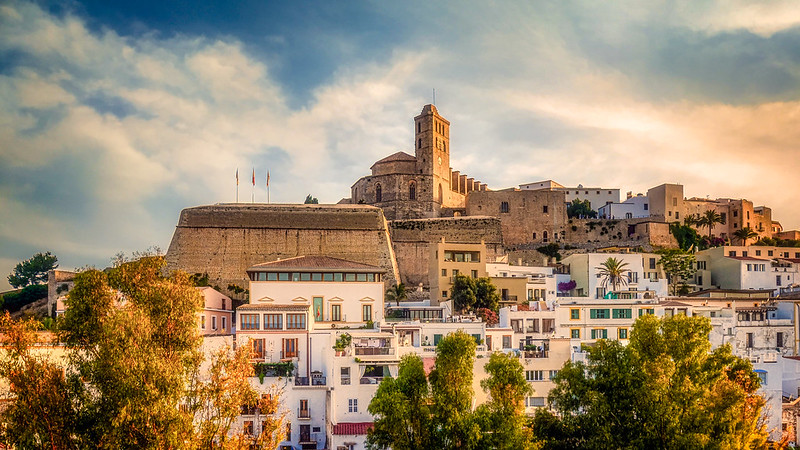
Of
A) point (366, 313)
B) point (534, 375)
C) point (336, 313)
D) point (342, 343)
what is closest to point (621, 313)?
point (534, 375)

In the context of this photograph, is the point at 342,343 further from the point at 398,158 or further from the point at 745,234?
the point at 745,234

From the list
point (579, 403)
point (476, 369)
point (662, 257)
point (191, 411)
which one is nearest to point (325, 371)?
point (476, 369)

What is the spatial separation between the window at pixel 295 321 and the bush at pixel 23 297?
113 ft

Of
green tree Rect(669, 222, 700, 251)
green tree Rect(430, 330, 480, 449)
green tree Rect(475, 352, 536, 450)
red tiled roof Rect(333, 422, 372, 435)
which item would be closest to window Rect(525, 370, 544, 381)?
red tiled roof Rect(333, 422, 372, 435)

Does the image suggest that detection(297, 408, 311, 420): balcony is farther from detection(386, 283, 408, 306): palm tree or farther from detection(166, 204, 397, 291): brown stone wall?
detection(166, 204, 397, 291): brown stone wall

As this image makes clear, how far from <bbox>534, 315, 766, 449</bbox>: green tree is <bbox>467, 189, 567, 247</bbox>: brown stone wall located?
143 ft

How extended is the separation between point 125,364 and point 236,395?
2467 millimetres

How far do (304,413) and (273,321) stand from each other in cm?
576

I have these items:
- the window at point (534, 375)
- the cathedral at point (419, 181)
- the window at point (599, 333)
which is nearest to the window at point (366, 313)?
the window at point (534, 375)

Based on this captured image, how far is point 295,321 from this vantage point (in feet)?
103

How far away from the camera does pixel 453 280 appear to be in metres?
44.2

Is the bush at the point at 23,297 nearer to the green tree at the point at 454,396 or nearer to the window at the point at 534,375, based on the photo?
the window at the point at 534,375

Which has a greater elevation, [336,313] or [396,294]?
[396,294]

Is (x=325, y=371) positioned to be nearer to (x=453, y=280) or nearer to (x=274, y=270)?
(x=274, y=270)
